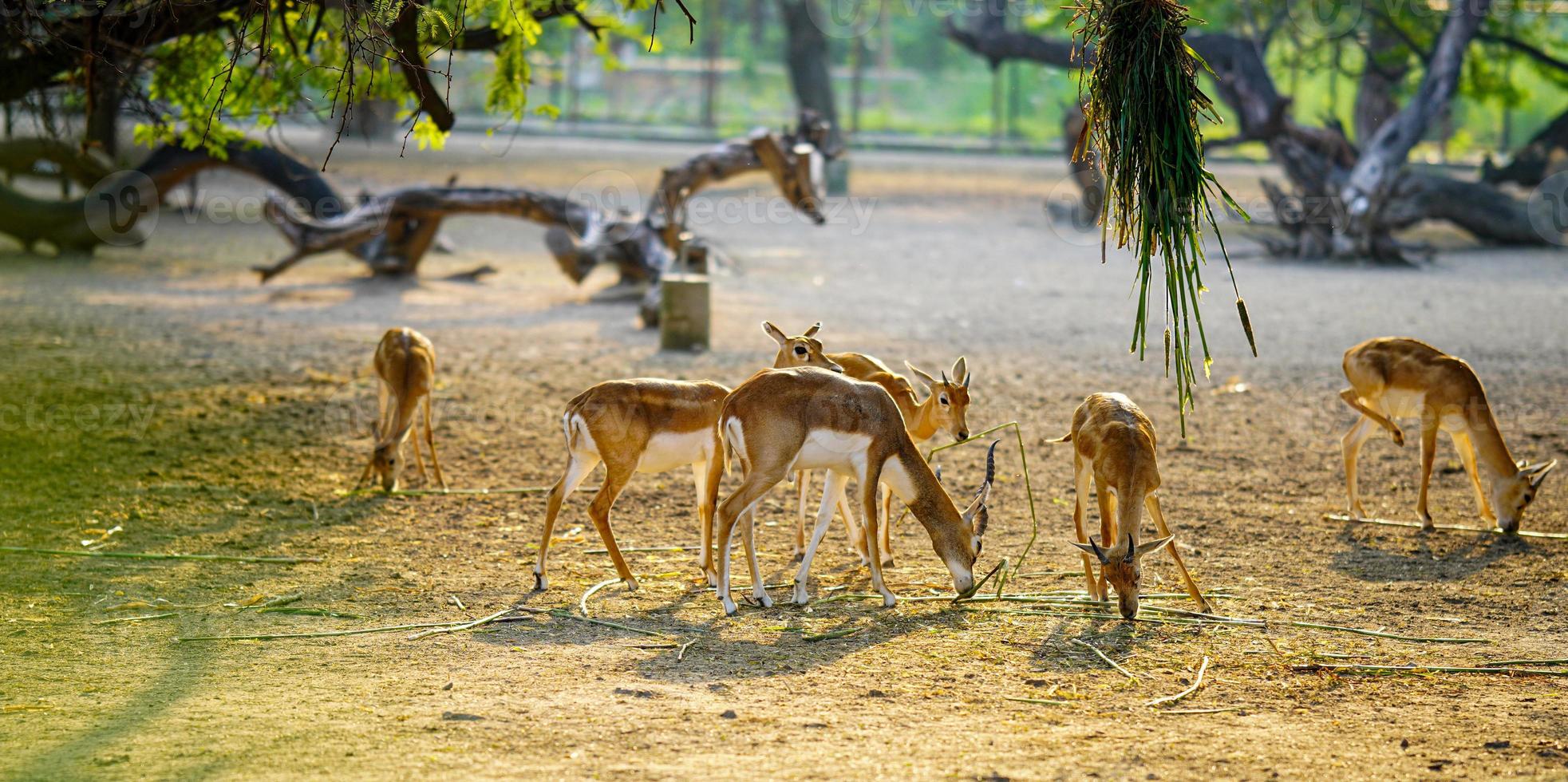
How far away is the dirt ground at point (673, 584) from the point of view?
493cm

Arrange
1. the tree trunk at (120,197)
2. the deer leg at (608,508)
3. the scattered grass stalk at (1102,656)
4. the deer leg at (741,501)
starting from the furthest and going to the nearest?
the tree trunk at (120,197)
the deer leg at (608,508)
the deer leg at (741,501)
the scattered grass stalk at (1102,656)

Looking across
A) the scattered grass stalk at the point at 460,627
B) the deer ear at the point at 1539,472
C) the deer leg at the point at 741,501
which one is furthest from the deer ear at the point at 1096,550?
the deer ear at the point at 1539,472

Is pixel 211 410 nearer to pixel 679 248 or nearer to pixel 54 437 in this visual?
pixel 54 437

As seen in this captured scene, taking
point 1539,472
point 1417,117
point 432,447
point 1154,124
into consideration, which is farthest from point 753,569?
point 1417,117

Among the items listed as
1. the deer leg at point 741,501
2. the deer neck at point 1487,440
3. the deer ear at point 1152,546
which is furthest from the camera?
the deer neck at point 1487,440

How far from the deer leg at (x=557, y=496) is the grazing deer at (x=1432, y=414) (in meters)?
4.46

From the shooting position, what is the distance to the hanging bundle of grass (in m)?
5.78

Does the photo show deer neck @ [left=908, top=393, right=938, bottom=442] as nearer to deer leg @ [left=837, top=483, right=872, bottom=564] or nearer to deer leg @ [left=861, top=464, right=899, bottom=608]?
deer leg @ [left=837, top=483, right=872, bottom=564]

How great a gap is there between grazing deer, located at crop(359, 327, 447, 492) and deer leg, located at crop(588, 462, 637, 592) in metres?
2.09

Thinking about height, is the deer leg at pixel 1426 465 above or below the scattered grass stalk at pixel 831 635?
above

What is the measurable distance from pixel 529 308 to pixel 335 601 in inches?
375

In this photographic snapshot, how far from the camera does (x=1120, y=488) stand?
6.45 meters

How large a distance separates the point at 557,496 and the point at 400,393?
79.7 inches

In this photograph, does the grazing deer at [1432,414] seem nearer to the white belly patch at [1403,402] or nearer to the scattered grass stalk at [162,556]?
the white belly patch at [1403,402]
